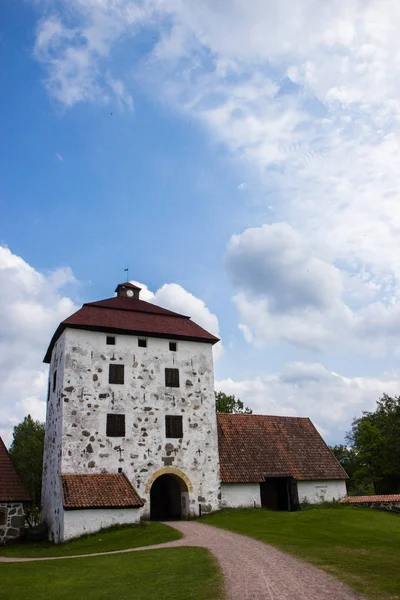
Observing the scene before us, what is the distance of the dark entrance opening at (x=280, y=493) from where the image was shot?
28.7 meters

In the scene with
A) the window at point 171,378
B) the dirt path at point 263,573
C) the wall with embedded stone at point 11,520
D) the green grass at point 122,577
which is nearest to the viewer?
the dirt path at point 263,573

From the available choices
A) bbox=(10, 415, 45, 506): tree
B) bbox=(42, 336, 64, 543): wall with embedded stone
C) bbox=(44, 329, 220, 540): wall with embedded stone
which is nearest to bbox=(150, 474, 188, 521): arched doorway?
bbox=(44, 329, 220, 540): wall with embedded stone

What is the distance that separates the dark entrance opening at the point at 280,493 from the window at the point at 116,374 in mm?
10728

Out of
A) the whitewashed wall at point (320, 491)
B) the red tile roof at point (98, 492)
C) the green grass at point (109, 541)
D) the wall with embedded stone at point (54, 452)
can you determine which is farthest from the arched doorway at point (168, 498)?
the whitewashed wall at point (320, 491)

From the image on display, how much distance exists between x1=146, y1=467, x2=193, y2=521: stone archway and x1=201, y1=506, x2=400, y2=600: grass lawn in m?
1.86

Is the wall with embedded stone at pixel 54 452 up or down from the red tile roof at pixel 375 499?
up

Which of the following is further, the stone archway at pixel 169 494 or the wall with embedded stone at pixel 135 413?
the stone archway at pixel 169 494

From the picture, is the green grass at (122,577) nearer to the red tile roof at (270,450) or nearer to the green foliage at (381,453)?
the red tile roof at (270,450)

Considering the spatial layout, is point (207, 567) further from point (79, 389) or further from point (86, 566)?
point (79, 389)

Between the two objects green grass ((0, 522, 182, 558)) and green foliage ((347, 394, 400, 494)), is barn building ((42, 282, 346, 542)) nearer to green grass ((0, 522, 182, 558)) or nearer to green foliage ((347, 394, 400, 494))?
green grass ((0, 522, 182, 558))

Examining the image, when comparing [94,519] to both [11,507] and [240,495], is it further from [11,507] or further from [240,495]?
[240,495]

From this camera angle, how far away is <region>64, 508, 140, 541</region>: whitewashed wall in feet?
69.5

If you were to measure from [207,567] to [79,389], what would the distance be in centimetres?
1437

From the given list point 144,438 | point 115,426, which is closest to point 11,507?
point 115,426
